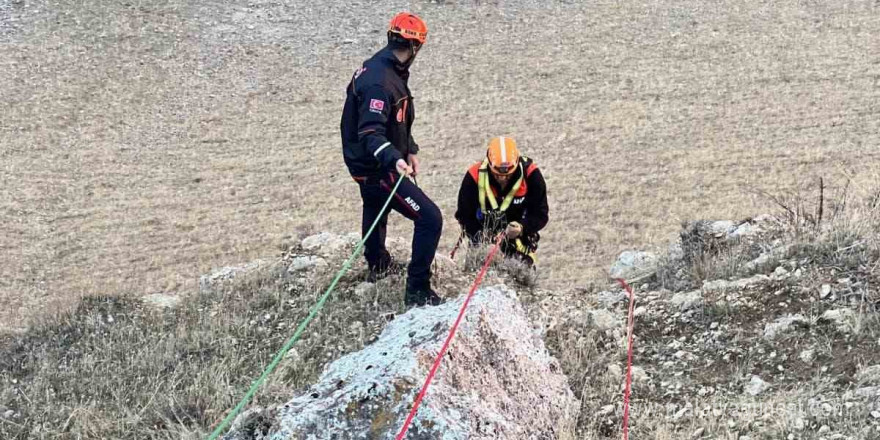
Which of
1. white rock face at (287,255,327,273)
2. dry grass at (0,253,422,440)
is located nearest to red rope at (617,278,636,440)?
dry grass at (0,253,422,440)

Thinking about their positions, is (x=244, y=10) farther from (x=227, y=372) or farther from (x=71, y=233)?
(x=227, y=372)

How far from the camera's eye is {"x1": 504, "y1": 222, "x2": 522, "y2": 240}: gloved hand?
6.73 m

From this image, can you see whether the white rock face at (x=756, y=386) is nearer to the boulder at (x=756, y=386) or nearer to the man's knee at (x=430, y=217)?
the boulder at (x=756, y=386)

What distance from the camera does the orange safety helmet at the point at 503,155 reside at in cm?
644

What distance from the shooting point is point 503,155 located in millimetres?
6457

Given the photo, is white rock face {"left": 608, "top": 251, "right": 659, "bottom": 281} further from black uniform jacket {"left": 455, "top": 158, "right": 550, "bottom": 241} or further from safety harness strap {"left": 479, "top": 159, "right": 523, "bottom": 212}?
safety harness strap {"left": 479, "top": 159, "right": 523, "bottom": 212}

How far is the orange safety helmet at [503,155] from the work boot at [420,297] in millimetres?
1455

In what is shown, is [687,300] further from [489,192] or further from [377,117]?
[377,117]

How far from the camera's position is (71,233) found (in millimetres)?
13219

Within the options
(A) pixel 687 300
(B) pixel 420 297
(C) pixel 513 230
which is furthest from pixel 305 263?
(A) pixel 687 300

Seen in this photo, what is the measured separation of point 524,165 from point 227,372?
3.03 meters

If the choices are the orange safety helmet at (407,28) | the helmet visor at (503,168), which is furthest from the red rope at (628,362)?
the orange safety helmet at (407,28)

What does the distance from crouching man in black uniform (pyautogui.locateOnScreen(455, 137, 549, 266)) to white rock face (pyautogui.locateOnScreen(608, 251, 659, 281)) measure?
29.8 inches

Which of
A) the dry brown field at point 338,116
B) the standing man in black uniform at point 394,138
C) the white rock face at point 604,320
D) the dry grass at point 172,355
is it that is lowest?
the dry brown field at point 338,116
